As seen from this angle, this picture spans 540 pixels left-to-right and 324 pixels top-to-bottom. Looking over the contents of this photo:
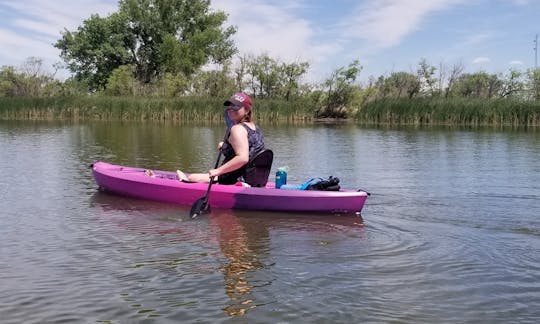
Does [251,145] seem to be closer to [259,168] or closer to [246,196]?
[259,168]

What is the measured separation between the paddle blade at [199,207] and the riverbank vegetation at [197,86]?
25.1 m

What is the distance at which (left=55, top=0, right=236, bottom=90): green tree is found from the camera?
→ 160 ft

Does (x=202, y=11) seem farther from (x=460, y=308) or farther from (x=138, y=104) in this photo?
(x=460, y=308)

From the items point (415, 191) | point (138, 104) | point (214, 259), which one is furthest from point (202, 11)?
point (214, 259)

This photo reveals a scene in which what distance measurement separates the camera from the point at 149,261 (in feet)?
15.5

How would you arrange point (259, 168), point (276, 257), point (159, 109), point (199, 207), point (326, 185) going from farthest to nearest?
point (159, 109)
point (259, 168)
point (326, 185)
point (199, 207)
point (276, 257)

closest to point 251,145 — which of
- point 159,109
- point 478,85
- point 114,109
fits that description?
point 159,109

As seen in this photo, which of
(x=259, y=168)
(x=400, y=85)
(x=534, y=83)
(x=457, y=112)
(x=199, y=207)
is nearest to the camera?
(x=199, y=207)

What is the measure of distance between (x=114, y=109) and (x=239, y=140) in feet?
90.1

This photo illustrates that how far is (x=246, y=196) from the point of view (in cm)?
679

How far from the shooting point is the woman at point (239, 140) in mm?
6508

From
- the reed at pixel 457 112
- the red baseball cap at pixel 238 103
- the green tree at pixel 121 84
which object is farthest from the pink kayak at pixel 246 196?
the green tree at pixel 121 84

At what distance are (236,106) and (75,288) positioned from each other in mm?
3067

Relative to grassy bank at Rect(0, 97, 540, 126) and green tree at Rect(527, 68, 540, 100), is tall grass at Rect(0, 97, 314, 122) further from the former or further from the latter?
green tree at Rect(527, 68, 540, 100)
